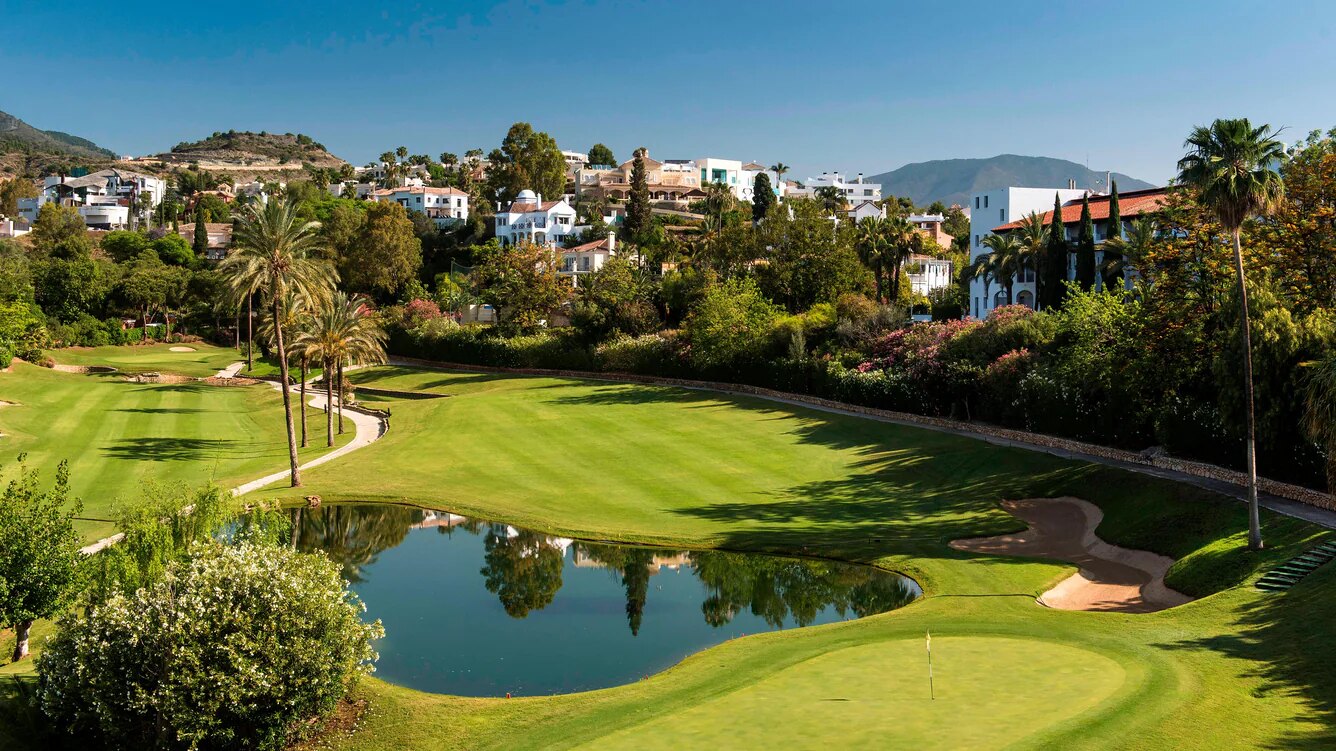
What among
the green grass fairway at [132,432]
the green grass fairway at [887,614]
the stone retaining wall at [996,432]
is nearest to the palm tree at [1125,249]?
the stone retaining wall at [996,432]

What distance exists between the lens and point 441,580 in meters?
34.4

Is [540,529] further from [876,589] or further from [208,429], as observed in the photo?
[208,429]

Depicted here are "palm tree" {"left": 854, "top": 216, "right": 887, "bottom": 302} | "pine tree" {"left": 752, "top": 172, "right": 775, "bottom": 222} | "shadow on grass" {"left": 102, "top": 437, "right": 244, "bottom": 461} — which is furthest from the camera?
"pine tree" {"left": 752, "top": 172, "right": 775, "bottom": 222}

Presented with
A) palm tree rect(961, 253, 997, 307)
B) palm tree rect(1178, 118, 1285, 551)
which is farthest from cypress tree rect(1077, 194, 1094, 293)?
palm tree rect(1178, 118, 1285, 551)

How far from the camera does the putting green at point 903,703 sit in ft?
57.6

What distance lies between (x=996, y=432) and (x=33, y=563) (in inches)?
1640

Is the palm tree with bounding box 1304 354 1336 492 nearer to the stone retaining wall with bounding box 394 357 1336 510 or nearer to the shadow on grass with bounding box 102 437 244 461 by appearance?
the stone retaining wall with bounding box 394 357 1336 510

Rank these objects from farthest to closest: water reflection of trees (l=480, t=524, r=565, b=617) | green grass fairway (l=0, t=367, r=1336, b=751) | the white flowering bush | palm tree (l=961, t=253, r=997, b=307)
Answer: palm tree (l=961, t=253, r=997, b=307) → water reflection of trees (l=480, t=524, r=565, b=617) → the white flowering bush → green grass fairway (l=0, t=367, r=1336, b=751)

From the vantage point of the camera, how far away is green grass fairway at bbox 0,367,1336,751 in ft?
60.0

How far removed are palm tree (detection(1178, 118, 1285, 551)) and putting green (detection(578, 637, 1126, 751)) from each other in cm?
1168

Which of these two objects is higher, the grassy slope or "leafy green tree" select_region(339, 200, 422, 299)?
"leafy green tree" select_region(339, 200, 422, 299)

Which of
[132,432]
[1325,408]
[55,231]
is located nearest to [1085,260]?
[1325,408]

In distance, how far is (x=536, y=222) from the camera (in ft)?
511

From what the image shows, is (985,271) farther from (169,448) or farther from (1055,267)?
(169,448)
